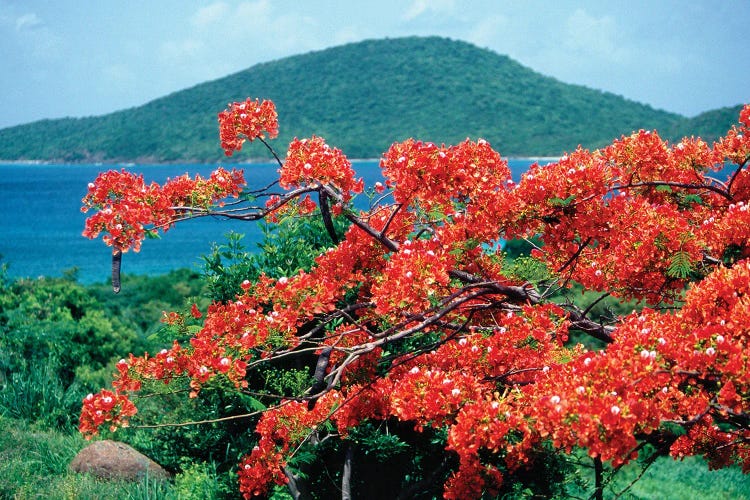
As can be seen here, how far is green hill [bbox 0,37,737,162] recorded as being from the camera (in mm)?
108250

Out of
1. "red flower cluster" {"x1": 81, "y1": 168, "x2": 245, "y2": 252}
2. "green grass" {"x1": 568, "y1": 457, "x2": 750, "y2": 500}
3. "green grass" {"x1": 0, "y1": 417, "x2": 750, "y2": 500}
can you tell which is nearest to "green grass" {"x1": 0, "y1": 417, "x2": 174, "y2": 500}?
"green grass" {"x1": 0, "y1": 417, "x2": 750, "y2": 500}

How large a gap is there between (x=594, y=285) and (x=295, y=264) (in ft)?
8.67

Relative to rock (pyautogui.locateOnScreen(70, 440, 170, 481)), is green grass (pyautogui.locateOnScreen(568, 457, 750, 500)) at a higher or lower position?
lower

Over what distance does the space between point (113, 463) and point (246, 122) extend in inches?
135

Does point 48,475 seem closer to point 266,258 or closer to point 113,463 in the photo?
point 113,463

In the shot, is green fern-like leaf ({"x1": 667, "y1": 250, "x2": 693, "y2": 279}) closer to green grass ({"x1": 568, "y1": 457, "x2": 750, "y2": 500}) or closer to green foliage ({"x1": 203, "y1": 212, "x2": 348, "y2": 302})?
green foliage ({"x1": 203, "y1": 212, "x2": 348, "y2": 302})

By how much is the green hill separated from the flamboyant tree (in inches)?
3775

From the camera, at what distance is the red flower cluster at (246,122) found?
15.0 ft

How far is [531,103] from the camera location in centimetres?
11950

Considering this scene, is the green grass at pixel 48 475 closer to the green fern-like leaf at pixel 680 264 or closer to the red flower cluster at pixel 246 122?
the red flower cluster at pixel 246 122

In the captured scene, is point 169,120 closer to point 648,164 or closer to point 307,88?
point 307,88

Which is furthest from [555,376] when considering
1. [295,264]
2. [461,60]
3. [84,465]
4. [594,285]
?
[461,60]

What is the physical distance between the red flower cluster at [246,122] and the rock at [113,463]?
315 centimetres

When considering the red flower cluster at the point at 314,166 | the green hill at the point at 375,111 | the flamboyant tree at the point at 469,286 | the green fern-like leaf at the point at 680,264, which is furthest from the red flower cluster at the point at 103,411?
the green hill at the point at 375,111
